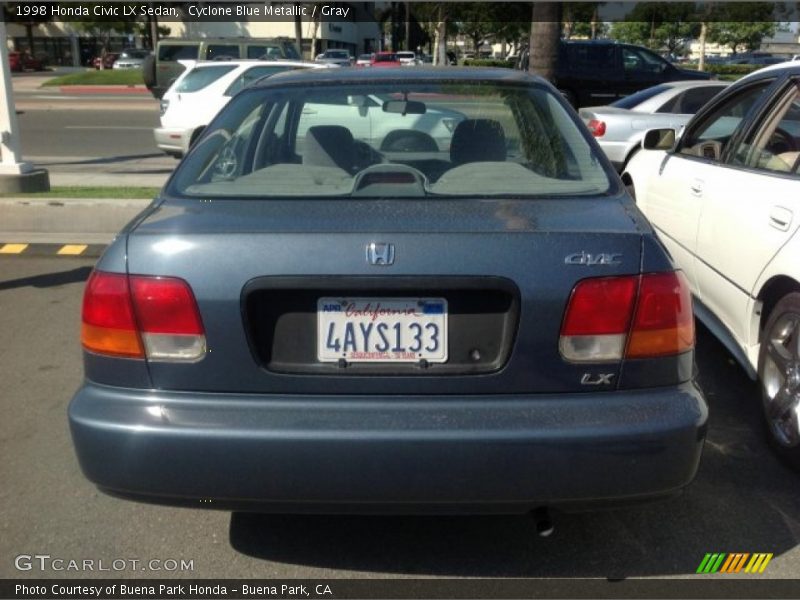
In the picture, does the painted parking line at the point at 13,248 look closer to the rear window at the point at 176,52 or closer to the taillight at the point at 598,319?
the taillight at the point at 598,319

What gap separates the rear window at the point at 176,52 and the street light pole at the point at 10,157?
11.6m

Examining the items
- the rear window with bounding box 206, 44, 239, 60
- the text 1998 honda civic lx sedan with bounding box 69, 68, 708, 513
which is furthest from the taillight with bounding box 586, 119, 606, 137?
the rear window with bounding box 206, 44, 239, 60

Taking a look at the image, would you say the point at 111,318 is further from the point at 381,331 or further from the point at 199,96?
the point at 199,96

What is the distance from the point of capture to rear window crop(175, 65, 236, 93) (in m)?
11.9

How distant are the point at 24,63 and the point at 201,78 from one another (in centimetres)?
4939

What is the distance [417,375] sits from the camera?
2406 millimetres

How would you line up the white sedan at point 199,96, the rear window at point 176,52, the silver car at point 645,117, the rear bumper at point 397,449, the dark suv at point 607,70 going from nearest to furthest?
the rear bumper at point 397,449, the silver car at point 645,117, the white sedan at point 199,96, the dark suv at point 607,70, the rear window at point 176,52

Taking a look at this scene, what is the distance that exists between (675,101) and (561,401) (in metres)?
8.75

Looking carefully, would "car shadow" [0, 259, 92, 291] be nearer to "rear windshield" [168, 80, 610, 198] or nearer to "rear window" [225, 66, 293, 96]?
"rear windshield" [168, 80, 610, 198]

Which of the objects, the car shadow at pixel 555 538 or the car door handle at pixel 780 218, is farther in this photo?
the car door handle at pixel 780 218

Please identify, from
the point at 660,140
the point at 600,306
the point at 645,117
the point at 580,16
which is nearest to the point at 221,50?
the point at 645,117

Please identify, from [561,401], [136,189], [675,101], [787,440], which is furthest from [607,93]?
[561,401]

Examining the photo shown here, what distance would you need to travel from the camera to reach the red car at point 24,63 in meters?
53.4

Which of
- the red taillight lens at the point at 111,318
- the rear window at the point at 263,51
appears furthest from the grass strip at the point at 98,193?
the rear window at the point at 263,51
